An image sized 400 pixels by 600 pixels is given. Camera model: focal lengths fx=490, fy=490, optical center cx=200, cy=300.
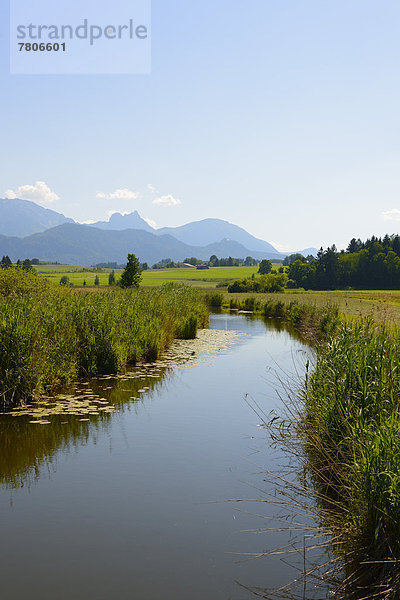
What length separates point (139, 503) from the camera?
22.7 ft

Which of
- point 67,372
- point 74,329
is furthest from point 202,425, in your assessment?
point 74,329

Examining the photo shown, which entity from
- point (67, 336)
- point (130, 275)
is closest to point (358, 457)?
point (67, 336)

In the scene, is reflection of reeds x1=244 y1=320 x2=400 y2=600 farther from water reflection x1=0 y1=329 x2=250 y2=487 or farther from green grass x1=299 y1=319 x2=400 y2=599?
water reflection x1=0 y1=329 x2=250 y2=487

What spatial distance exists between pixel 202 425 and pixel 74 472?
3437mm

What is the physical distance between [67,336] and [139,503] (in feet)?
25.6

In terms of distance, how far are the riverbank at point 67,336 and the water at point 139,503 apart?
1.35 metres

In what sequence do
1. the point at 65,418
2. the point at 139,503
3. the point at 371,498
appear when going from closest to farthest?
the point at 371,498 < the point at 139,503 < the point at 65,418

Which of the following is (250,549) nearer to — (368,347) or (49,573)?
(49,573)

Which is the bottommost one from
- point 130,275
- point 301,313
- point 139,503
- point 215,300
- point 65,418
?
point 139,503

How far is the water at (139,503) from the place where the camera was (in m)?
5.24

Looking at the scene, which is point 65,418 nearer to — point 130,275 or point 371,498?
point 371,498

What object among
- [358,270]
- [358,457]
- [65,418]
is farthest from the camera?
[358,270]

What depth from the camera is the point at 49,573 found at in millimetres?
5305

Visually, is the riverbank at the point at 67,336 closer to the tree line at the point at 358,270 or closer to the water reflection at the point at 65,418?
the water reflection at the point at 65,418
